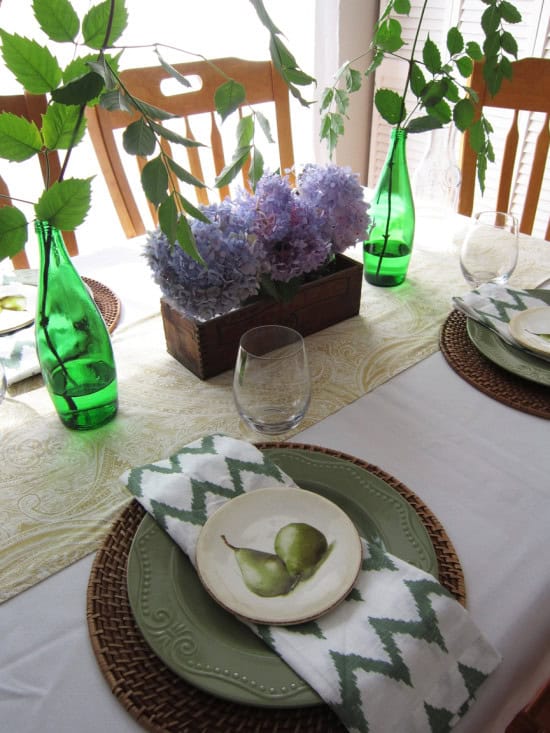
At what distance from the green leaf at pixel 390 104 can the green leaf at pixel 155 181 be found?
0.55 meters

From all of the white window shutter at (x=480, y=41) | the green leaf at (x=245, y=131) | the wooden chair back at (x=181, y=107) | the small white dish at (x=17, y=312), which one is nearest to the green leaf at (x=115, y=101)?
the green leaf at (x=245, y=131)

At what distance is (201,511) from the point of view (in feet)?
1.92

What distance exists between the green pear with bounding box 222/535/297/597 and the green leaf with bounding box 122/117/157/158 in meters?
0.35

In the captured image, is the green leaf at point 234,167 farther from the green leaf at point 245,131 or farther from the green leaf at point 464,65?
the green leaf at point 464,65

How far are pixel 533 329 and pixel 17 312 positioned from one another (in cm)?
80

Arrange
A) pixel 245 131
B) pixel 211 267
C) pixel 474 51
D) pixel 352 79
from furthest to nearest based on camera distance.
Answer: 1. pixel 352 79
2. pixel 474 51
3. pixel 211 267
4. pixel 245 131

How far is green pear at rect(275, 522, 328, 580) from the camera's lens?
531 millimetres

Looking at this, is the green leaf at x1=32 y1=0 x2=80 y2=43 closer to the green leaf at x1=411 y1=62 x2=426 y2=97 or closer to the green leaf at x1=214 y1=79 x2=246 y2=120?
the green leaf at x1=214 y1=79 x2=246 y2=120

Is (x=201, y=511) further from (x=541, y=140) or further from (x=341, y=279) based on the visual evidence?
(x=541, y=140)

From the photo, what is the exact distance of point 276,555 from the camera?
546 millimetres

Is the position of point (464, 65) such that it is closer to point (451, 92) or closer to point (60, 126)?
point (451, 92)

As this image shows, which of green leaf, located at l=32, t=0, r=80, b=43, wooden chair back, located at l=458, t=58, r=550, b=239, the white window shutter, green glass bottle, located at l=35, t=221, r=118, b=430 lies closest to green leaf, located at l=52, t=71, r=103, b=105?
green leaf, located at l=32, t=0, r=80, b=43

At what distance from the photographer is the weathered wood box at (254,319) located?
0.83 meters

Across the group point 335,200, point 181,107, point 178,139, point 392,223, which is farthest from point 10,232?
point 181,107
